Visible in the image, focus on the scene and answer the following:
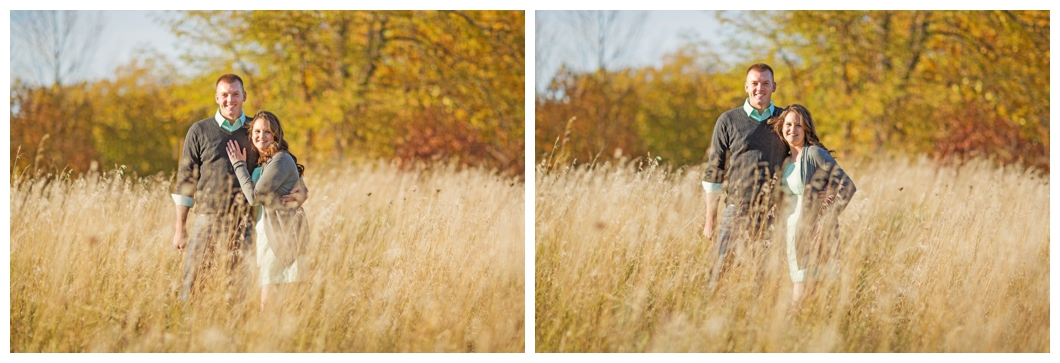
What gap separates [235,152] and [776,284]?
2187 mm

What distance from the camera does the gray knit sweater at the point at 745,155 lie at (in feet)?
9.59

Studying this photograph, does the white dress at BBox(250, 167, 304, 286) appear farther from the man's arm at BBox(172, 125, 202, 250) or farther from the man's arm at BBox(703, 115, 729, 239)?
the man's arm at BBox(703, 115, 729, 239)

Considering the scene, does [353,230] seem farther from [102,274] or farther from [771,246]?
[771,246]

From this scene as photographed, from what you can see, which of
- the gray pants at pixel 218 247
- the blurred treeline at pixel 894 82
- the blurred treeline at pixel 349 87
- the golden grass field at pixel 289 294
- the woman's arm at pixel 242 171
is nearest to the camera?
the woman's arm at pixel 242 171

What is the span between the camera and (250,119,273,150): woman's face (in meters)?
2.82

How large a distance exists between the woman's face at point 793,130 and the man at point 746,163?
63 mm

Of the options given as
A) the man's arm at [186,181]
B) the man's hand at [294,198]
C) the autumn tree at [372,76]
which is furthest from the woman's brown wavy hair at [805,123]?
the autumn tree at [372,76]

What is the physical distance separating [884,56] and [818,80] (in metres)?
0.59

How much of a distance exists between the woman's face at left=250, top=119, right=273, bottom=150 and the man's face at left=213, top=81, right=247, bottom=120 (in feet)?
0.36

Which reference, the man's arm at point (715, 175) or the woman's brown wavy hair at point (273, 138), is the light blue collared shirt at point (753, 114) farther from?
the woman's brown wavy hair at point (273, 138)

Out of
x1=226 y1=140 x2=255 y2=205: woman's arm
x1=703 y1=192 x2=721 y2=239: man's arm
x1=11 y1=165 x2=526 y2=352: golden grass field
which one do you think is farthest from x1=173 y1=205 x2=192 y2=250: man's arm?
x1=703 y1=192 x2=721 y2=239: man's arm

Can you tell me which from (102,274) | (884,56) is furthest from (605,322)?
(884,56)

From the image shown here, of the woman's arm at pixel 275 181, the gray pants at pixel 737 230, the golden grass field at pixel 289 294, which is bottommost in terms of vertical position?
the golden grass field at pixel 289 294

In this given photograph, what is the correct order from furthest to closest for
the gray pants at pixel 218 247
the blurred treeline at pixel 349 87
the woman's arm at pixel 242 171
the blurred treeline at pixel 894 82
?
the blurred treeline at pixel 894 82, the blurred treeline at pixel 349 87, the gray pants at pixel 218 247, the woman's arm at pixel 242 171
